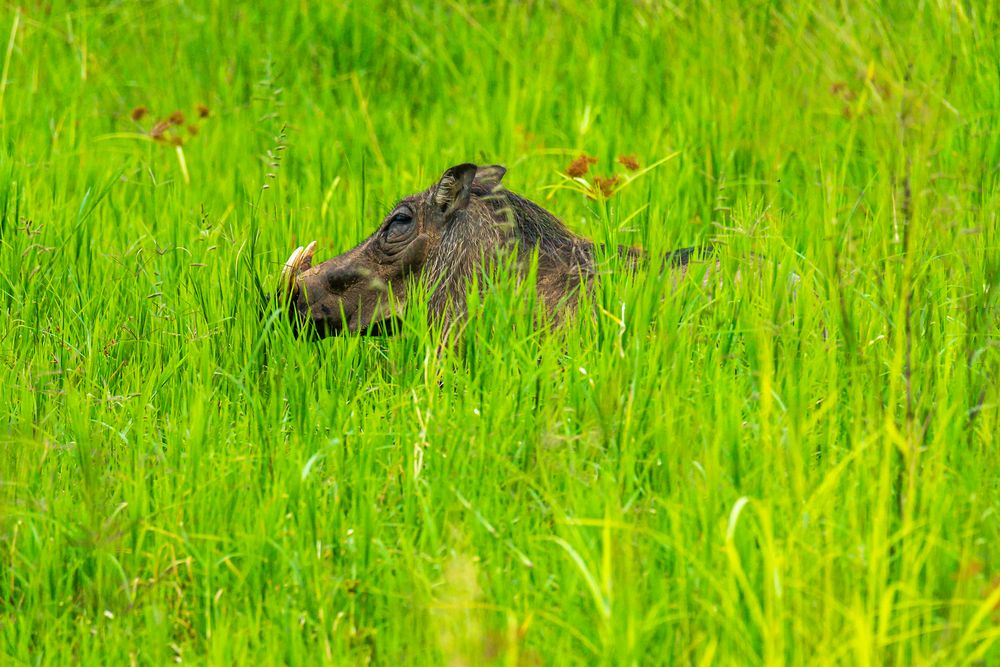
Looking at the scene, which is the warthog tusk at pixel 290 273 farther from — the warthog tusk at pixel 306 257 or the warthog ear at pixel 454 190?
the warthog ear at pixel 454 190

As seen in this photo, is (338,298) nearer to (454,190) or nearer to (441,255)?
(441,255)

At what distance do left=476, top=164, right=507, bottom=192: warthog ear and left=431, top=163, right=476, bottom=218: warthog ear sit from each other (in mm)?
29

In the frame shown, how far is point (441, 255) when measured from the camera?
4.76m

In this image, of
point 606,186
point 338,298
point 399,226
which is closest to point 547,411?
point 606,186

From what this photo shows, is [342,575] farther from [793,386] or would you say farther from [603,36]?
[603,36]

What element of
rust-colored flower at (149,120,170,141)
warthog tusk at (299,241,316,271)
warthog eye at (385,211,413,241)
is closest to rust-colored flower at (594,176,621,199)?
warthog eye at (385,211,413,241)

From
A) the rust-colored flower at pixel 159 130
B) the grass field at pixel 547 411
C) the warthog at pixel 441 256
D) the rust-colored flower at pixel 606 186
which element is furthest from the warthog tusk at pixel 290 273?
the rust-colored flower at pixel 159 130

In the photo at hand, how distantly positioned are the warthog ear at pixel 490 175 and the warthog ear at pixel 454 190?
0.03 metres

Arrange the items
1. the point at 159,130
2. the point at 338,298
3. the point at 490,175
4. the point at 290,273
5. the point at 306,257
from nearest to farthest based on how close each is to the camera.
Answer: the point at 290,273 → the point at 306,257 → the point at 338,298 → the point at 490,175 → the point at 159,130

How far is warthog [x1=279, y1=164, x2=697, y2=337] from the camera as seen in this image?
4.62 meters

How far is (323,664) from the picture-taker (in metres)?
2.65

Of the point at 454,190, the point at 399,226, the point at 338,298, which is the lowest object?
the point at 338,298

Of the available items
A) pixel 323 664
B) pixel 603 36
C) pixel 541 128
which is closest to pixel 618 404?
pixel 323 664

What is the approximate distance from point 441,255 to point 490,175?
1.13 feet
